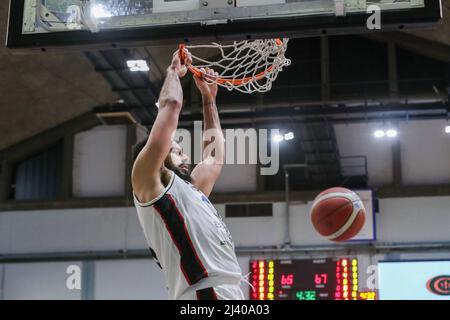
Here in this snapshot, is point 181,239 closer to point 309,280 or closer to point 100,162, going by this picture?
point 309,280

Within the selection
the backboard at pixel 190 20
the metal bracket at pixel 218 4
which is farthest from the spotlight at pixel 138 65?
the metal bracket at pixel 218 4

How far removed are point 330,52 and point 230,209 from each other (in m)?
4.21

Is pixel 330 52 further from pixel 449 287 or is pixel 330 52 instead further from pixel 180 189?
pixel 180 189

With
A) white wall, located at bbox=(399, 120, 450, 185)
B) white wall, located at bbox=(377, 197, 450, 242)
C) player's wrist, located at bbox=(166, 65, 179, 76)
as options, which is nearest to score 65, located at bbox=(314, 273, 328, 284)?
white wall, located at bbox=(377, 197, 450, 242)

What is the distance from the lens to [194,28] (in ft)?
14.3

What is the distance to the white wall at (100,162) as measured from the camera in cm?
1661

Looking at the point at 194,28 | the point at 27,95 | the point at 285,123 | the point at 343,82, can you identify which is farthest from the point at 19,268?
the point at 194,28

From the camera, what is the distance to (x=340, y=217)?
9.52 meters

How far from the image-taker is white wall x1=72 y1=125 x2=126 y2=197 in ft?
54.5

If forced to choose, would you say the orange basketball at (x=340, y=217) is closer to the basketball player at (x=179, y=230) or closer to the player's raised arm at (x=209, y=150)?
the player's raised arm at (x=209, y=150)

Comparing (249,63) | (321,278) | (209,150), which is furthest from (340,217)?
(209,150)

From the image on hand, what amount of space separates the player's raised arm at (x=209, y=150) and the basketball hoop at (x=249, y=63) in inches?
31.6
